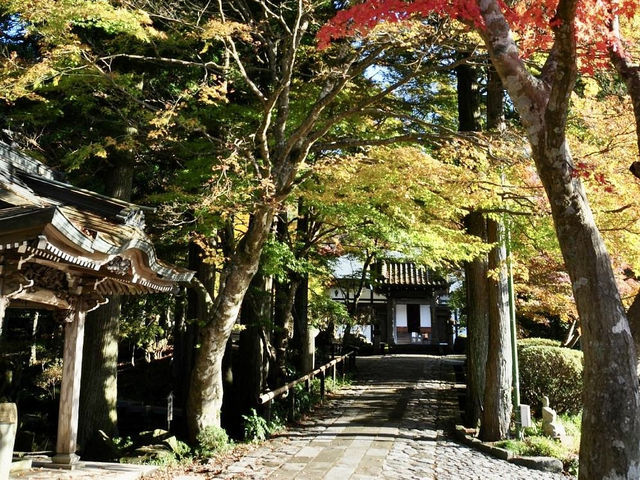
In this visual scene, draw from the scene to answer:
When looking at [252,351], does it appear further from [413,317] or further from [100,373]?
[413,317]

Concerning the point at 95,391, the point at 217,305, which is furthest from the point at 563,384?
the point at 95,391

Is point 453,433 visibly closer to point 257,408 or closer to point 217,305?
point 257,408

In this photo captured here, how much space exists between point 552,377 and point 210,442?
7.78 meters

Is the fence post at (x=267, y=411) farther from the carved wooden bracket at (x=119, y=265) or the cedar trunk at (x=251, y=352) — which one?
the carved wooden bracket at (x=119, y=265)

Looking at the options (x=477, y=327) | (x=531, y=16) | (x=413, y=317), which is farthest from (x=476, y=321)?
(x=413, y=317)

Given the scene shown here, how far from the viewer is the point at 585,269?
4.55m

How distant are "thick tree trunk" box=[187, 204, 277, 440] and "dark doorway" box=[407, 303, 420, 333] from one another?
83.6 ft

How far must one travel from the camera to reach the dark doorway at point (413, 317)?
113 feet

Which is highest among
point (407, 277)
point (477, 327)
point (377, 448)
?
point (407, 277)

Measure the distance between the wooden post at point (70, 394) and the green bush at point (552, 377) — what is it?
9705 millimetres

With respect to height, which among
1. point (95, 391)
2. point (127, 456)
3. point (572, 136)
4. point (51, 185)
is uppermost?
point (572, 136)

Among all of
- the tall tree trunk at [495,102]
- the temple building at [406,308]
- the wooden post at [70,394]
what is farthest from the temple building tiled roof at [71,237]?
the temple building at [406,308]

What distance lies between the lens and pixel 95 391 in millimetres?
10711

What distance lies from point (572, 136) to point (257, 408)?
8953 mm
